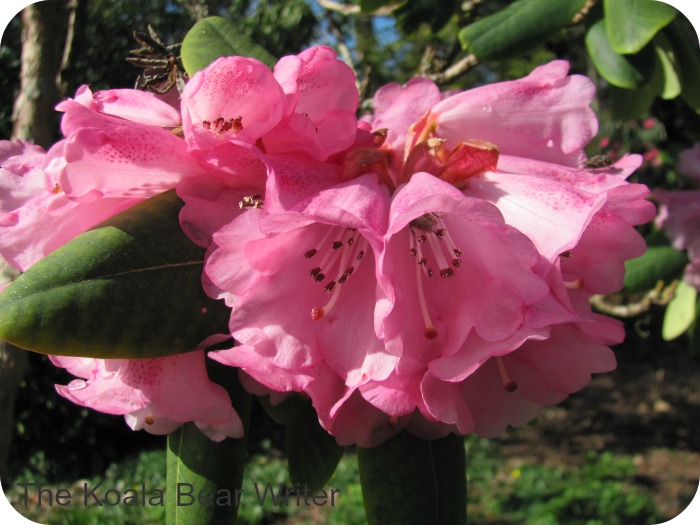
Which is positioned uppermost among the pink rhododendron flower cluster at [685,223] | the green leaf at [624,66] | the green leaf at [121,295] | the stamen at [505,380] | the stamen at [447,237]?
the green leaf at [121,295]

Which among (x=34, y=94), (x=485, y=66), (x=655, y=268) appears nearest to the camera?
(x=34, y=94)

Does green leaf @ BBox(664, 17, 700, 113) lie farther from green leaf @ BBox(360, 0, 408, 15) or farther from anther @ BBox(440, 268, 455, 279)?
anther @ BBox(440, 268, 455, 279)

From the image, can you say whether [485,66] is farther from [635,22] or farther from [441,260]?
[441,260]

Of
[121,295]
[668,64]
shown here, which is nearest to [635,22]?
[668,64]

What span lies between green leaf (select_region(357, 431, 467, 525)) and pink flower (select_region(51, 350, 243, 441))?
179 millimetres

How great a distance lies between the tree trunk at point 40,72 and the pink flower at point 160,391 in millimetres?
944

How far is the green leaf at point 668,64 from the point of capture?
1.07m

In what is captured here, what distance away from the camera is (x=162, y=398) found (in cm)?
58

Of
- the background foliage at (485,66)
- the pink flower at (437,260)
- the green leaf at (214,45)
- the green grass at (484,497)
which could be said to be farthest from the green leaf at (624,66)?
the green grass at (484,497)

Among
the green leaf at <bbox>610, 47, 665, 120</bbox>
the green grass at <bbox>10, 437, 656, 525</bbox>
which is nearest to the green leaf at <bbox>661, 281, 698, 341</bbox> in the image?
the green leaf at <bbox>610, 47, 665, 120</bbox>

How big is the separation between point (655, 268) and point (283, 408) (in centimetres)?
138

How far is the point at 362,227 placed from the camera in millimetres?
487

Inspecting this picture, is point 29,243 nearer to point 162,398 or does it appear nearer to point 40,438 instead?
point 162,398

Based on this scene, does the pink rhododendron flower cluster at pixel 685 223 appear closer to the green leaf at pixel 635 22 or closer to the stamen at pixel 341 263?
the green leaf at pixel 635 22
